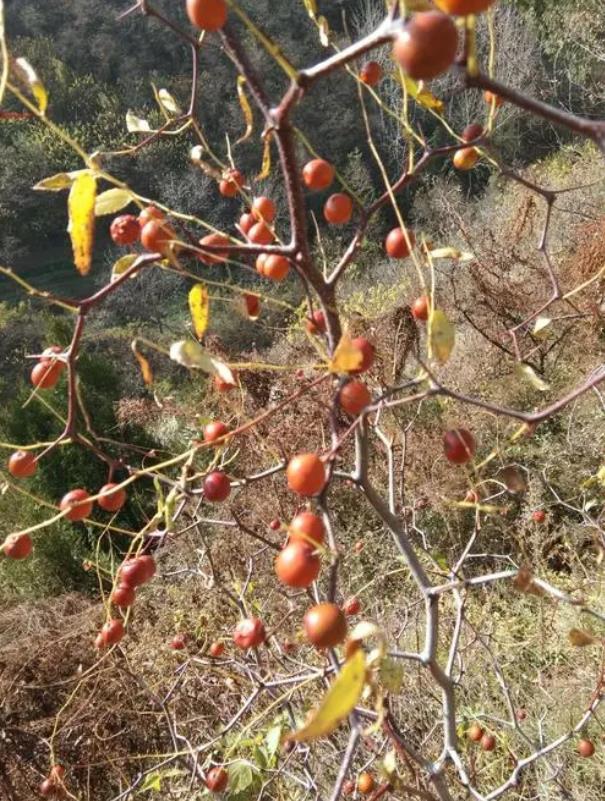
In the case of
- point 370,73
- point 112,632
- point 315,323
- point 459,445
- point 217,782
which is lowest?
point 217,782

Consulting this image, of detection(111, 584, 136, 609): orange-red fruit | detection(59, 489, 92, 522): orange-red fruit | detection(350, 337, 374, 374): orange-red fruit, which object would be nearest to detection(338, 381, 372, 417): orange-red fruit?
detection(350, 337, 374, 374): orange-red fruit

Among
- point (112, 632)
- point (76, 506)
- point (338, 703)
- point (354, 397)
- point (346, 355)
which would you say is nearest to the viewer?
point (338, 703)

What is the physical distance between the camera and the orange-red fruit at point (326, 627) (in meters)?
0.43

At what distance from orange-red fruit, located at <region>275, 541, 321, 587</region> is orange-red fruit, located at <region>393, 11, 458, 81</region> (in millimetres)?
299

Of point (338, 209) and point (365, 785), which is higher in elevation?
point (338, 209)

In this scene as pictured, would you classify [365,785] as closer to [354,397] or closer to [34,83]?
[354,397]

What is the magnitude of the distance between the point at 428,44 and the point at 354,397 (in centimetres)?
23

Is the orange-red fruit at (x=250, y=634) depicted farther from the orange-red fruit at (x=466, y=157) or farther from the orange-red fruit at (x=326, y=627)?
the orange-red fruit at (x=466, y=157)

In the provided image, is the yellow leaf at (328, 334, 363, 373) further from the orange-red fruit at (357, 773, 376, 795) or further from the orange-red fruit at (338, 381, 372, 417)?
the orange-red fruit at (357, 773, 376, 795)

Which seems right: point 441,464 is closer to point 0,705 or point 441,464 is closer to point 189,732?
point 189,732

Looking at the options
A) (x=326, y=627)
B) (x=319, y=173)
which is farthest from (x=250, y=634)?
(x=319, y=173)

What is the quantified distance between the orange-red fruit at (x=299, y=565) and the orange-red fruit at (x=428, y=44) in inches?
11.8

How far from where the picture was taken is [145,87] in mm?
11656

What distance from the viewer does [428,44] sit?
1.00ft
